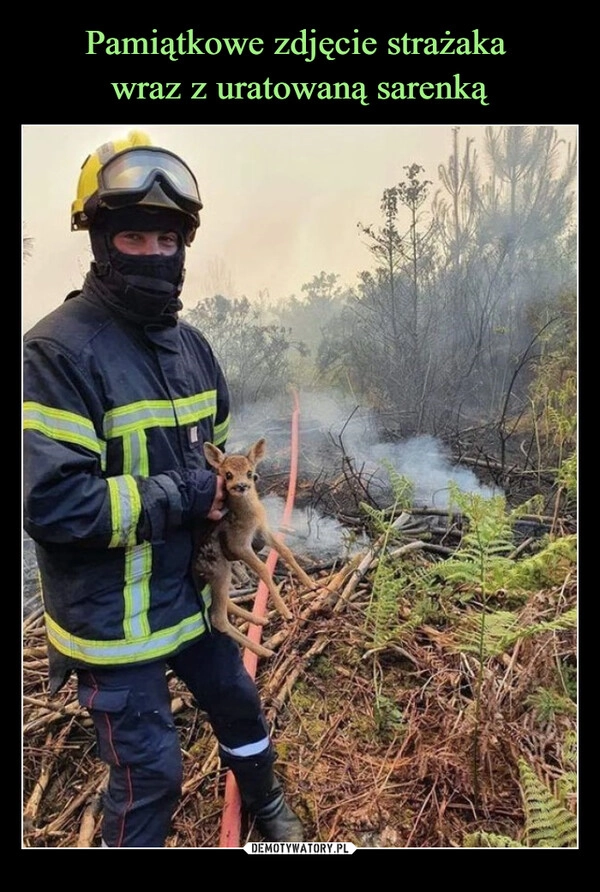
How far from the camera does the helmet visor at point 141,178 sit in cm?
213

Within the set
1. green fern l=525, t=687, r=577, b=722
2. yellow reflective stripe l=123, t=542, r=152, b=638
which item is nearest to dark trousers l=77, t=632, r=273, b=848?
yellow reflective stripe l=123, t=542, r=152, b=638

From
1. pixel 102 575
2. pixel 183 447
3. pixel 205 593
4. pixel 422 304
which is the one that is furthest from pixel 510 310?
pixel 102 575

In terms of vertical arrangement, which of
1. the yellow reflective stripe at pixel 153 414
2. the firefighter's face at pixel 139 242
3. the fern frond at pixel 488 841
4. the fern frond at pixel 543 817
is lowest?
the fern frond at pixel 488 841

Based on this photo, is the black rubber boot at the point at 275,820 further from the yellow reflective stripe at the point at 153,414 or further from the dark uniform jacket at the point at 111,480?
the yellow reflective stripe at the point at 153,414

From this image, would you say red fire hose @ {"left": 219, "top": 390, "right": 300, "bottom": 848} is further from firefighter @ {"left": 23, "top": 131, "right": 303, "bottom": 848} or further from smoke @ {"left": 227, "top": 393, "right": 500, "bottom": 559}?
firefighter @ {"left": 23, "top": 131, "right": 303, "bottom": 848}

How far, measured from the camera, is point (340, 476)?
10.2 ft

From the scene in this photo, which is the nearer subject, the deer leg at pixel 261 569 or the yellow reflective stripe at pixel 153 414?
the yellow reflective stripe at pixel 153 414

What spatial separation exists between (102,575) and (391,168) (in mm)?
2203

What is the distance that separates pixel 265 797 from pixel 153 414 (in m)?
1.80

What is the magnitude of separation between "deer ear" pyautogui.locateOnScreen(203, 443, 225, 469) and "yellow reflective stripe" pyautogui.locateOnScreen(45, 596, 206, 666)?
24.9 inches

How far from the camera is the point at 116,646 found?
212cm

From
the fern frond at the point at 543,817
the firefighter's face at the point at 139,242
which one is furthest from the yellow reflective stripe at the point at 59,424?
the fern frond at the point at 543,817

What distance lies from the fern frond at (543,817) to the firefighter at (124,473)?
141 centimetres
